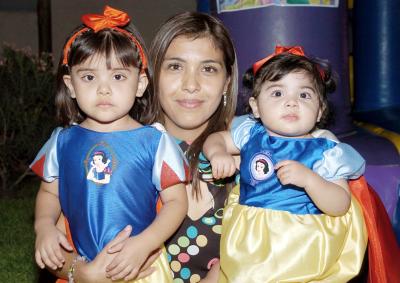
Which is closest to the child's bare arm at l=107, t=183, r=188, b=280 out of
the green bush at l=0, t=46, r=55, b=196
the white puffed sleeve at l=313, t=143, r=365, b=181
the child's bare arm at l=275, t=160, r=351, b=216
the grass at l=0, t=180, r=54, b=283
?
the child's bare arm at l=275, t=160, r=351, b=216

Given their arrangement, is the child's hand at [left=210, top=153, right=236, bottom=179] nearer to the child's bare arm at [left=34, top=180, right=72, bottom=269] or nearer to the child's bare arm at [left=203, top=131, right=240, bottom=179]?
the child's bare arm at [left=203, top=131, right=240, bottom=179]

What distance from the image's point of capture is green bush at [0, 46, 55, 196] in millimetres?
6098

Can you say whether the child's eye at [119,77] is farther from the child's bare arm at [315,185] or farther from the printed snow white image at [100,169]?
the child's bare arm at [315,185]

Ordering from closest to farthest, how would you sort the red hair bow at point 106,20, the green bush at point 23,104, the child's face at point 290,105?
the child's face at point 290,105, the red hair bow at point 106,20, the green bush at point 23,104

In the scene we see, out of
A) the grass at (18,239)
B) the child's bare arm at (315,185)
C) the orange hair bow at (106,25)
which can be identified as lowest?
the grass at (18,239)

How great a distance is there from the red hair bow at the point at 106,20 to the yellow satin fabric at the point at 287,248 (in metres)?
0.79

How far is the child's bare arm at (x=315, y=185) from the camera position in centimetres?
195

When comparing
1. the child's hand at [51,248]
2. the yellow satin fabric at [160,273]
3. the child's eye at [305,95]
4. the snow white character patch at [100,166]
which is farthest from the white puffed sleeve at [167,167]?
the child's eye at [305,95]

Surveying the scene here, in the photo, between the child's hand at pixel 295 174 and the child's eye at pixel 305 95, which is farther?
the child's eye at pixel 305 95

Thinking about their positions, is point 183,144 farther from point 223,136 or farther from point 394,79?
point 394,79

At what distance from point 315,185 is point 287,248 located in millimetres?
229

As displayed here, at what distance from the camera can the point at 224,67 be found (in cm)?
245

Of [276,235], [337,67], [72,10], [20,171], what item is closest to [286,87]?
[276,235]

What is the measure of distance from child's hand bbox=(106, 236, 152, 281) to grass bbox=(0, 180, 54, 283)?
1.37m
